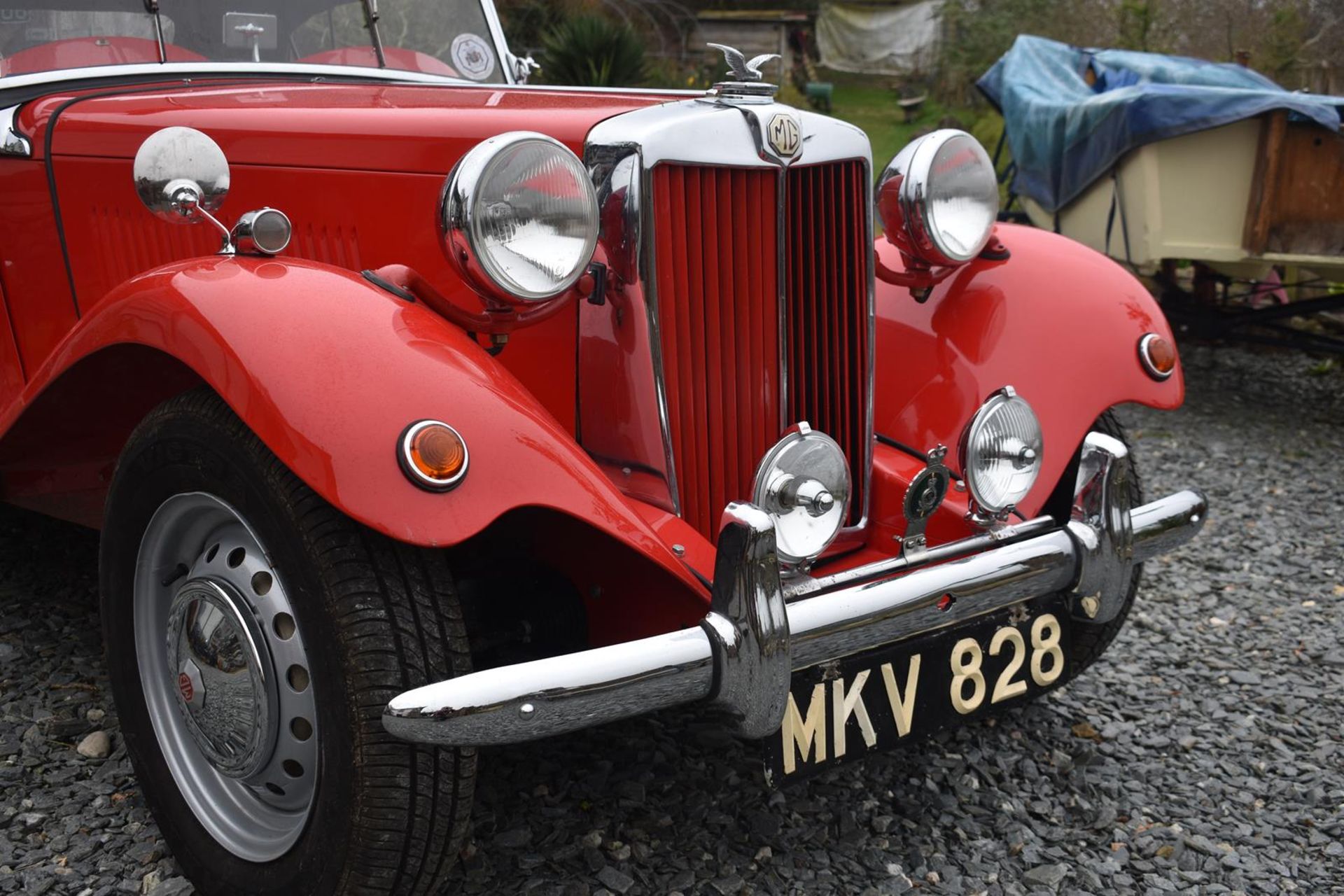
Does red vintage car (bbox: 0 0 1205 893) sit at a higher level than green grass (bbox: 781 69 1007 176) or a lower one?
higher

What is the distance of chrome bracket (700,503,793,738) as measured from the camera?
1.68m

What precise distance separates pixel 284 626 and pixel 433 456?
42 cm

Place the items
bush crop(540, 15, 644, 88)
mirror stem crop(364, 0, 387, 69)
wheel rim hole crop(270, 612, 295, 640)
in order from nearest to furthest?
wheel rim hole crop(270, 612, 295, 640) → mirror stem crop(364, 0, 387, 69) → bush crop(540, 15, 644, 88)

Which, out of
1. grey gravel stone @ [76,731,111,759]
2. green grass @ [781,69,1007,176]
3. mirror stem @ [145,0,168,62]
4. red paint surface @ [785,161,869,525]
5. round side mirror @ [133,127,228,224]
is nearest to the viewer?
round side mirror @ [133,127,228,224]

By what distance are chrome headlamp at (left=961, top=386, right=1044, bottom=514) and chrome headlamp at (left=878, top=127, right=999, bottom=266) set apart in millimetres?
379

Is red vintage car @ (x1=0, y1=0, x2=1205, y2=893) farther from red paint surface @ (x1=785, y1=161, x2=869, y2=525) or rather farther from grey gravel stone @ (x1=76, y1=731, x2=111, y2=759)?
grey gravel stone @ (x1=76, y1=731, x2=111, y2=759)

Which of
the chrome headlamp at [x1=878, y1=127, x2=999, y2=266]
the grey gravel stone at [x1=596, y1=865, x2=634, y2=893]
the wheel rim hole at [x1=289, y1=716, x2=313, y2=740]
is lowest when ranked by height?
the grey gravel stone at [x1=596, y1=865, x2=634, y2=893]

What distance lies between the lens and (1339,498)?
4.53 m

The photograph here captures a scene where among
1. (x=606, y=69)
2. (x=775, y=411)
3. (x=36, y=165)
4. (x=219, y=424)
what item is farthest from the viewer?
(x=606, y=69)

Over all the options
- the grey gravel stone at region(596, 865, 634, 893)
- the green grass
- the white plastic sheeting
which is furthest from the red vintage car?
the white plastic sheeting

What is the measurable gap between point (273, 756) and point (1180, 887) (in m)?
1.63

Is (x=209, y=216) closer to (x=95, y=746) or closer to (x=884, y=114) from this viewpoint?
(x=95, y=746)

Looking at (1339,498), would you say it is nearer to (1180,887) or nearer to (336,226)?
(1180,887)

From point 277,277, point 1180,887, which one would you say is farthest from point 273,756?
point 1180,887
